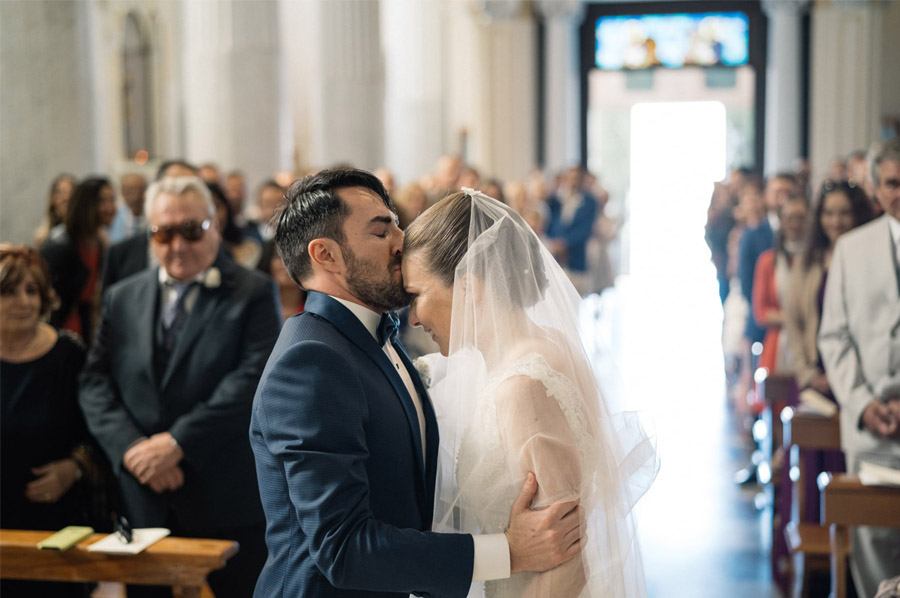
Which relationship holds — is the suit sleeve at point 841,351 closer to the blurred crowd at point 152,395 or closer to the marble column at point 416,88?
the blurred crowd at point 152,395

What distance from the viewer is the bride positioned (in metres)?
2.52

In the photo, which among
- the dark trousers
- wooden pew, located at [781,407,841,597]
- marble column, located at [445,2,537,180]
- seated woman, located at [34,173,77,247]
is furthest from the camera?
marble column, located at [445,2,537,180]

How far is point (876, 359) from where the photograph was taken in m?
4.83

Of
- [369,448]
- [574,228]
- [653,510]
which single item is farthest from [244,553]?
[574,228]

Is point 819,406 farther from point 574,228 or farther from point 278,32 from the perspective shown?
point 574,228

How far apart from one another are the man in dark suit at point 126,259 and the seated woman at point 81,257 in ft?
2.67

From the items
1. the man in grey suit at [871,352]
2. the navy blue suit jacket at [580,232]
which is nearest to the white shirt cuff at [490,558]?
the man in grey suit at [871,352]

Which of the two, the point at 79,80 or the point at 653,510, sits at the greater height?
the point at 79,80

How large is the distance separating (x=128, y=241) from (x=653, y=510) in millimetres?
3746

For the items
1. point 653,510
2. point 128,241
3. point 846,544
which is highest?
point 128,241

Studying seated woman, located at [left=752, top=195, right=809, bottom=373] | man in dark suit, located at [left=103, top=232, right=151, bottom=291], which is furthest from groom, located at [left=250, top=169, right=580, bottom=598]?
seated woman, located at [left=752, top=195, right=809, bottom=373]

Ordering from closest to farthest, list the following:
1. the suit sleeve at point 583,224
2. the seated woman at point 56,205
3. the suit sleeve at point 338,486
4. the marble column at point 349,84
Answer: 1. the suit sleeve at point 338,486
2. the seated woman at point 56,205
3. the marble column at point 349,84
4. the suit sleeve at point 583,224

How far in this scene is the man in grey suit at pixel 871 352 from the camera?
4727 millimetres

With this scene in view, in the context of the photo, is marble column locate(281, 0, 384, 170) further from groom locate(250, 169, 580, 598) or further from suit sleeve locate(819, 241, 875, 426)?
groom locate(250, 169, 580, 598)
